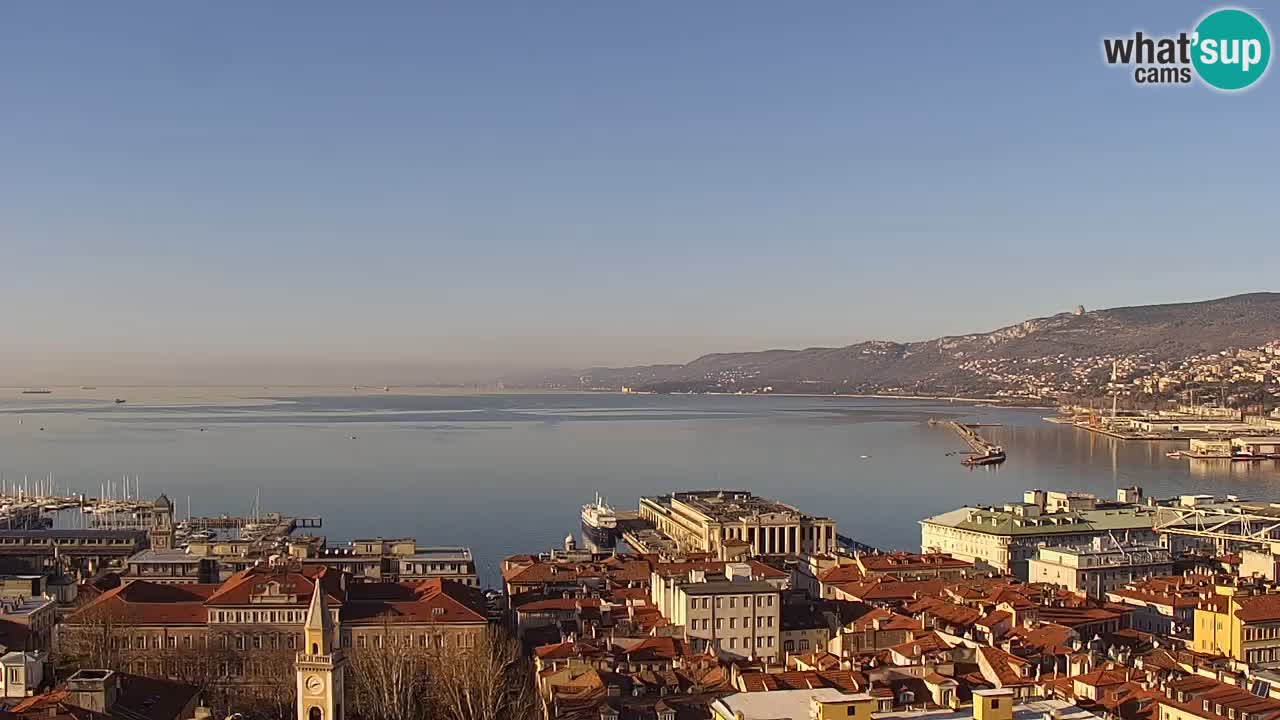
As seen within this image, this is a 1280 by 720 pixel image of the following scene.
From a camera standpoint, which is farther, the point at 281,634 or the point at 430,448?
the point at 430,448

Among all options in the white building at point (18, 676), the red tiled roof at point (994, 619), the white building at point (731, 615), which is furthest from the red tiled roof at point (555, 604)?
the white building at point (18, 676)

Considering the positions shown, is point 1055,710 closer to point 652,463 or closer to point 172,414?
point 652,463

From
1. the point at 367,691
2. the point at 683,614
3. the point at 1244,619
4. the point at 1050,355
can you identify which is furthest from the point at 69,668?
the point at 1050,355

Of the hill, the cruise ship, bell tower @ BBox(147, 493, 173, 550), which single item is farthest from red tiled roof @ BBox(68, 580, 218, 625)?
the hill

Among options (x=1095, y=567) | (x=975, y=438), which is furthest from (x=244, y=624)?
(x=975, y=438)

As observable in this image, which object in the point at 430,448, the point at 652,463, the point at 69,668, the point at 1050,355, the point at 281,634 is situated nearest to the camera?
the point at 69,668

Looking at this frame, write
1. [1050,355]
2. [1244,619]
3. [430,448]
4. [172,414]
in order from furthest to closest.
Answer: [1050,355]
[172,414]
[430,448]
[1244,619]
